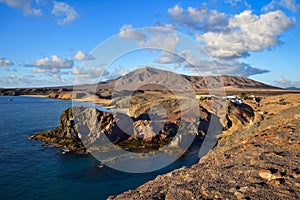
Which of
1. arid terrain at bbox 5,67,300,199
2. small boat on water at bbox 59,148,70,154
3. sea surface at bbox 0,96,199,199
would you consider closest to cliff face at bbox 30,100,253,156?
arid terrain at bbox 5,67,300,199

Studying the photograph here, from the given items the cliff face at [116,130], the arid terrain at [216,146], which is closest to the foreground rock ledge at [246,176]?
the arid terrain at [216,146]

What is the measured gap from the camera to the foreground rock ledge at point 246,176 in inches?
577

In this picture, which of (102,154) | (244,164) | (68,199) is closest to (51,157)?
(102,154)

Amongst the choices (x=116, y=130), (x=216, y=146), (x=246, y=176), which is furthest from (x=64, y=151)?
(x=246, y=176)

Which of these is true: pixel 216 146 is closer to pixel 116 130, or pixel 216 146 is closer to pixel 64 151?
pixel 116 130

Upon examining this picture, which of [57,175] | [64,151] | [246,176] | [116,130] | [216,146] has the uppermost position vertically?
[246,176]

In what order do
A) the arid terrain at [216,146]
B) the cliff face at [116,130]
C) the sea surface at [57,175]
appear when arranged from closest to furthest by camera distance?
the arid terrain at [216,146] < the sea surface at [57,175] < the cliff face at [116,130]

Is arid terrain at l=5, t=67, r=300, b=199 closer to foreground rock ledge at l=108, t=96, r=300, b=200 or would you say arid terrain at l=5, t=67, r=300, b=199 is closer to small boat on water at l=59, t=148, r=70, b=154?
foreground rock ledge at l=108, t=96, r=300, b=200

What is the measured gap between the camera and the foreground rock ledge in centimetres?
1466

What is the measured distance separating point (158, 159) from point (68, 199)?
48.4 feet

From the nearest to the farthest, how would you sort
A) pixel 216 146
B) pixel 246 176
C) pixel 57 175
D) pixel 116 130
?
1. pixel 246 176
2. pixel 57 175
3. pixel 216 146
4. pixel 116 130

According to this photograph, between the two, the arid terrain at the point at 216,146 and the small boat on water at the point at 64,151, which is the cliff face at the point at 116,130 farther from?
the small boat on water at the point at 64,151

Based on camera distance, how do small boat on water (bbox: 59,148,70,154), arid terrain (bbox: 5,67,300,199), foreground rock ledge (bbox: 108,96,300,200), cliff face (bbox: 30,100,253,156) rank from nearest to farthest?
foreground rock ledge (bbox: 108,96,300,200)
arid terrain (bbox: 5,67,300,199)
small boat on water (bbox: 59,148,70,154)
cliff face (bbox: 30,100,253,156)

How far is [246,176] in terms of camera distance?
16.9 meters
